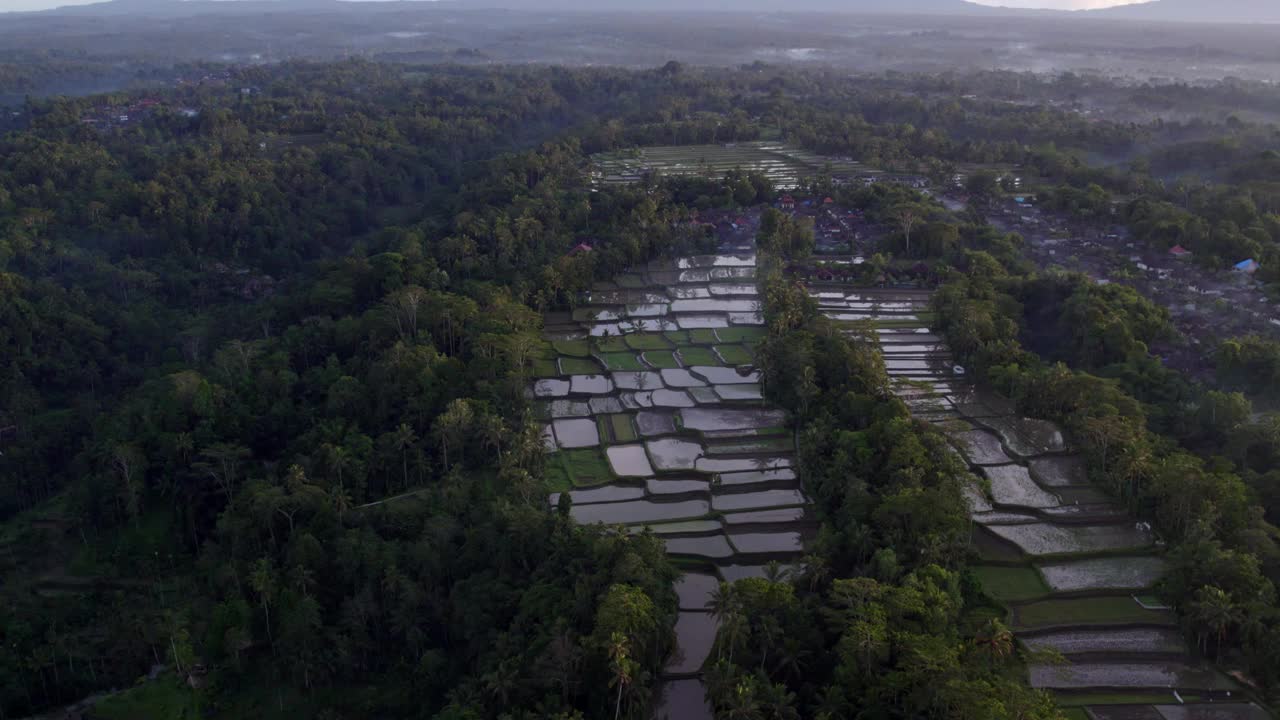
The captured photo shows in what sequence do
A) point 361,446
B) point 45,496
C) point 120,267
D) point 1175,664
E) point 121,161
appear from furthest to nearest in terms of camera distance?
point 121,161
point 120,267
point 45,496
point 361,446
point 1175,664

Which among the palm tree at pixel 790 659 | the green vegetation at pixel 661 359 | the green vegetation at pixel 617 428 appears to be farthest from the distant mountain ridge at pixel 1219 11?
the palm tree at pixel 790 659

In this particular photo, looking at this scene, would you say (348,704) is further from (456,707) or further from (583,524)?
(583,524)

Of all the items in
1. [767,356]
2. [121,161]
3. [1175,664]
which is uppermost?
[121,161]

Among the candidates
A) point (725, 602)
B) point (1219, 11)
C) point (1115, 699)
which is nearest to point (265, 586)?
point (725, 602)

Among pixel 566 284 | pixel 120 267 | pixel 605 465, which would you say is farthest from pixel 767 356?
pixel 120 267

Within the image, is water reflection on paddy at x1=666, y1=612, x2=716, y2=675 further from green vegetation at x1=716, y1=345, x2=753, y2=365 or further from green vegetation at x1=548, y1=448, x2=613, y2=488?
green vegetation at x1=716, y1=345, x2=753, y2=365

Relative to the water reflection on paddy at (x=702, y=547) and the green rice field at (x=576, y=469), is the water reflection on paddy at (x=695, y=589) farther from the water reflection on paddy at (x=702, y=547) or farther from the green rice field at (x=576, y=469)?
the green rice field at (x=576, y=469)

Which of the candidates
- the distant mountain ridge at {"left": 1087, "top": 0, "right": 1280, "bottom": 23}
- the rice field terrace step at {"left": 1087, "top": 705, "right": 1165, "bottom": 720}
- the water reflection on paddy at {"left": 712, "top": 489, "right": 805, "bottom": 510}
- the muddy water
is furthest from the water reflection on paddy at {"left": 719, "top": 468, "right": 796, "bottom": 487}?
the distant mountain ridge at {"left": 1087, "top": 0, "right": 1280, "bottom": 23}

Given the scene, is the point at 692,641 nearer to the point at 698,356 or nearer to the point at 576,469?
the point at 576,469
